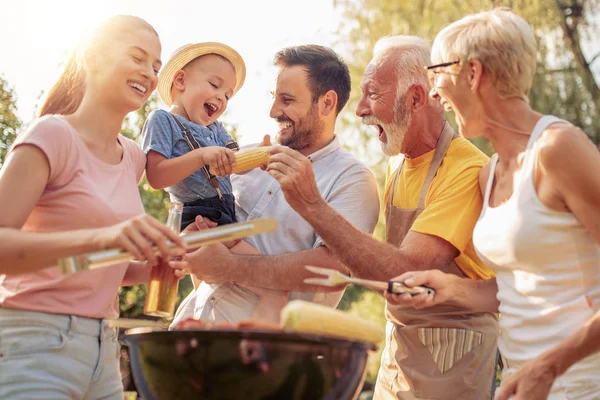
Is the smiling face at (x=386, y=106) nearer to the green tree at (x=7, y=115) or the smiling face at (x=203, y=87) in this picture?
the smiling face at (x=203, y=87)

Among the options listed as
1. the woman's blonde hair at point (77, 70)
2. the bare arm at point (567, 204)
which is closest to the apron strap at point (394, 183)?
the bare arm at point (567, 204)

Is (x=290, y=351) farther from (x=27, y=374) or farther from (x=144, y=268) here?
(x=144, y=268)


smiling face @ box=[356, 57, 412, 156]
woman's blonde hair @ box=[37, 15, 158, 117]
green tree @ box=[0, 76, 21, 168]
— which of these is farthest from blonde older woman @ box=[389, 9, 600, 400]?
green tree @ box=[0, 76, 21, 168]

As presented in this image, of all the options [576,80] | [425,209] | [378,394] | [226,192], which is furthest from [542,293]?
[576,80]

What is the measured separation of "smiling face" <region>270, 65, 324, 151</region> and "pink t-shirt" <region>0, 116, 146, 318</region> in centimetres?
166

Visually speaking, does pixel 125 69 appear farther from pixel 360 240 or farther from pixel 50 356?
pixel 360 240

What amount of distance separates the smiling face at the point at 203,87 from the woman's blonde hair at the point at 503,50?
153 cm

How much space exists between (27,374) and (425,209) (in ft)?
6.38

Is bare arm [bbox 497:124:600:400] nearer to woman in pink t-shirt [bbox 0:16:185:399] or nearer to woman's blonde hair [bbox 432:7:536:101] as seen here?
woman's blonde hair [bbox 432:7:536:101]

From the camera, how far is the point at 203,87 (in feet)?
14.0

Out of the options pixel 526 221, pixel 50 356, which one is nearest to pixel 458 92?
pixel 526 221

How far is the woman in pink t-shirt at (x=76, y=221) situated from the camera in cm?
241

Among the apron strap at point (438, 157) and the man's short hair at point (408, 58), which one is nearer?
the apron strap at point (438, 157)

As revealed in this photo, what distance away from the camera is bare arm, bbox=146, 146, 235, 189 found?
3.64m
